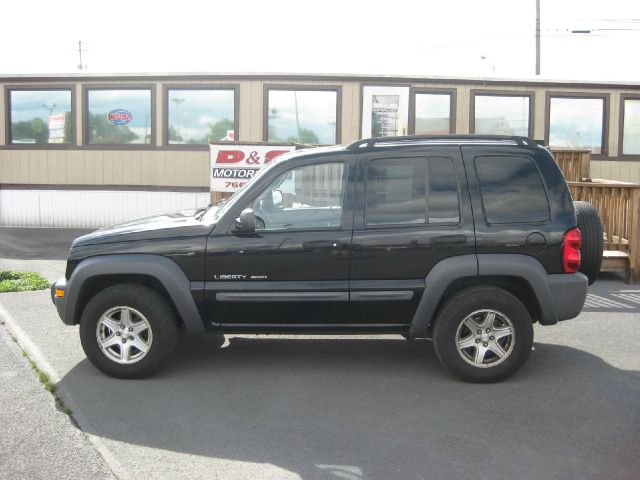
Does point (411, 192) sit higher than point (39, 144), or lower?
lower

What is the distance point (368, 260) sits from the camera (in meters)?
6.36

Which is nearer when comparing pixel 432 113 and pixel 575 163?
pixel 575 163

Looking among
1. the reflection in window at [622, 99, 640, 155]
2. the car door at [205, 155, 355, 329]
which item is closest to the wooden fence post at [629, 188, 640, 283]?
the reflection in window at [622, 99, 640, 155]

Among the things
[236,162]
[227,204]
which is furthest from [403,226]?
[236,162]

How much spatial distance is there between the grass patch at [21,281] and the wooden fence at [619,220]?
7569mm

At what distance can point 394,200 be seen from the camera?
6.44 metres

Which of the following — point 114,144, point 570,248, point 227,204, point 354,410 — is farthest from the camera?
point 114,144

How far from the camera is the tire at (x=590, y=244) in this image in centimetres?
674

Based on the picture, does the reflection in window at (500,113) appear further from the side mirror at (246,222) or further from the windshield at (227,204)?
the side mirror at (246,222)

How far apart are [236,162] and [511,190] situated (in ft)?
26.1

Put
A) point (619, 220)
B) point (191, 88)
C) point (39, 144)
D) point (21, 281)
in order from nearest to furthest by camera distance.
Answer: point (21, 281) → point (619, 220) → point (191, 88) → point (39, 144)

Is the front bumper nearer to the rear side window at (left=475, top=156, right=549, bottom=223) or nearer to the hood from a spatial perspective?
the hood

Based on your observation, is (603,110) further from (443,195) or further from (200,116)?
(443,195)

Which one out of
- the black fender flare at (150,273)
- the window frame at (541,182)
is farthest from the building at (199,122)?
the black fender flare at (150,273)
